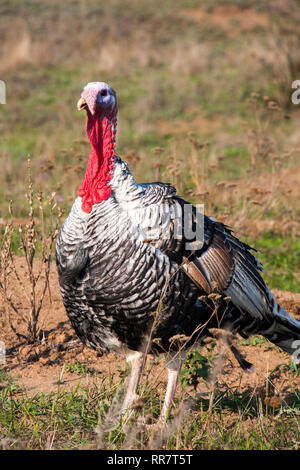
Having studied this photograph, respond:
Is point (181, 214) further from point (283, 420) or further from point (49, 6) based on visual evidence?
point (49, 6)

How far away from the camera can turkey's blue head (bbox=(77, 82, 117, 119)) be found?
3121 millimetres

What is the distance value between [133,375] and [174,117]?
9.09 m

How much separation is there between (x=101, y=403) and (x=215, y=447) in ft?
2.08

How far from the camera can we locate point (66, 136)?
33.2 ft

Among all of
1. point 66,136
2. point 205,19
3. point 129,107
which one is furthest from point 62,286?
point 205,19

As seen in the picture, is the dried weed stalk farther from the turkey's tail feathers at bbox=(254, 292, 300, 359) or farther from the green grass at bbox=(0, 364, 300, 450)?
the turkey's tail feathers at bbox=(254, 292, 300, 359)

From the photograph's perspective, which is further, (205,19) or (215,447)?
(205,19)

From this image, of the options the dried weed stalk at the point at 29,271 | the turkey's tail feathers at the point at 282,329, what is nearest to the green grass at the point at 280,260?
the turkey's tail feathers at the point at 282,329

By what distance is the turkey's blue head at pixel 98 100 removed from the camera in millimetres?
3121

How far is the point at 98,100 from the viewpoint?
10.4 ft

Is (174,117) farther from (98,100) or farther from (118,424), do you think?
(118,424)

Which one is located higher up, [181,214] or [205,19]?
[205,19]

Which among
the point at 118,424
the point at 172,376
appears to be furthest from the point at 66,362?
the point at 118,424

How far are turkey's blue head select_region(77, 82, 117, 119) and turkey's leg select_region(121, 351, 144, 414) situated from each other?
144 centimetres
